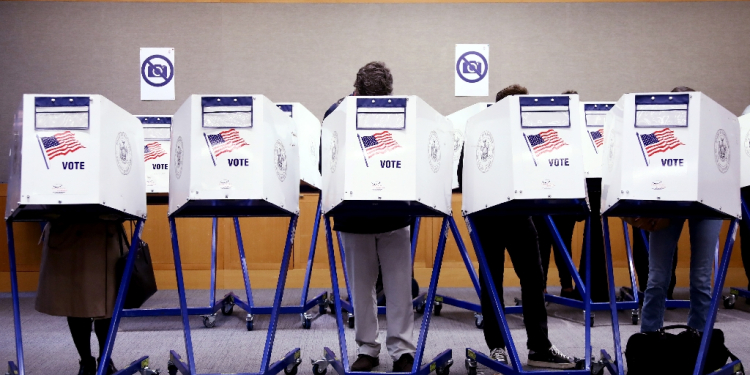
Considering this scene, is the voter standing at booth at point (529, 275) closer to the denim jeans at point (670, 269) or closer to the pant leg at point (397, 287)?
the pant leg at point (397, 287)

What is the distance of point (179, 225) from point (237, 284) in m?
0.73

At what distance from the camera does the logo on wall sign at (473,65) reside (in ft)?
19.3

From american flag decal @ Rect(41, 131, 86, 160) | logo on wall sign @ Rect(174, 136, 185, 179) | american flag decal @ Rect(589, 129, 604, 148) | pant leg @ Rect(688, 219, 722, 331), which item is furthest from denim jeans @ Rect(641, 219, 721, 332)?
american flag decal @ Rect(41, 131, 86, 160)

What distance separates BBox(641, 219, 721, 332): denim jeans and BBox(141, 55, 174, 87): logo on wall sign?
4396 millimetres

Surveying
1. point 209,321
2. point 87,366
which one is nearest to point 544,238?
point 209,321

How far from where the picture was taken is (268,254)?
5.70m

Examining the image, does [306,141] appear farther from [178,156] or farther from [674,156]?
[674,156]

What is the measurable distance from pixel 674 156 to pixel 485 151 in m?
0.72

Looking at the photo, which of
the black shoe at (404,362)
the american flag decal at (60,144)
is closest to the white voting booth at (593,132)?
the black shoe at (404,362)

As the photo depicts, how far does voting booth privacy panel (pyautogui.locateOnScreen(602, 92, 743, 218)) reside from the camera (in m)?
2.43

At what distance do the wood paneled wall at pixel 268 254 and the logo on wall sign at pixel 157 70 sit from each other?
45.3 inches

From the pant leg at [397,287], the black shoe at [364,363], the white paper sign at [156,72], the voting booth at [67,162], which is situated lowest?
the black shoe at [364,363]

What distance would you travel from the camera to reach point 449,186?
273 cm

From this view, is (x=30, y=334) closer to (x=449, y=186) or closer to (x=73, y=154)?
(x=73, y=154)
